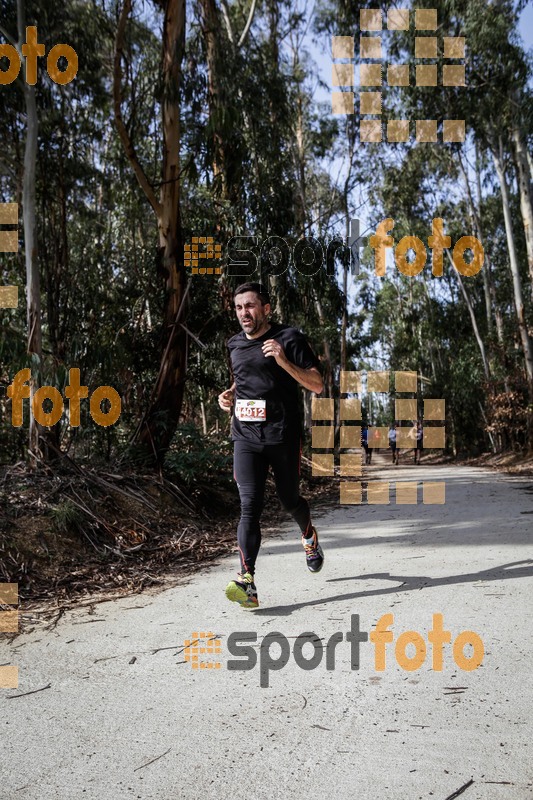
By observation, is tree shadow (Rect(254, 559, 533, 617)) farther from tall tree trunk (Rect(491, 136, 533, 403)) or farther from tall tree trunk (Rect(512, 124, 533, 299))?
tall tree trunk (Rect(491, 136, 533, 403))

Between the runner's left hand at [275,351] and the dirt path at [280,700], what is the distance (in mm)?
1438

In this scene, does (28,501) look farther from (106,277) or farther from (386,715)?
(106,277)

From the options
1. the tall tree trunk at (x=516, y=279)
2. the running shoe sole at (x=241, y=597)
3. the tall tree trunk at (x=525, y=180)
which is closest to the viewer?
the running shoe sole at (x=241, y=597)

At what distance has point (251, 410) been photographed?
435 centimetres

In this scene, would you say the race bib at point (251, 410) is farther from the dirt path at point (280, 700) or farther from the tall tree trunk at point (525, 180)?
the tall tree trunk at point (525, 180)

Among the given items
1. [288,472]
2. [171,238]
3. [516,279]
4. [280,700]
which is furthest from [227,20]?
[280,700]

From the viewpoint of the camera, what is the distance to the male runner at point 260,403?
169 inches

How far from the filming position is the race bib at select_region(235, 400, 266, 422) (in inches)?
170

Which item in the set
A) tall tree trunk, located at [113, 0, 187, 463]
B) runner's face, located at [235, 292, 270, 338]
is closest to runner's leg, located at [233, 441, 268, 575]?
runner's face, located at [235, 292, 270, 338]

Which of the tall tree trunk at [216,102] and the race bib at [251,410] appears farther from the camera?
the tall tree trunk at [216,102]

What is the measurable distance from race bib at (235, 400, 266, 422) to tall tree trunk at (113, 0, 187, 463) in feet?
13.6

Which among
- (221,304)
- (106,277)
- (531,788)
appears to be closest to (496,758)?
(531,788)

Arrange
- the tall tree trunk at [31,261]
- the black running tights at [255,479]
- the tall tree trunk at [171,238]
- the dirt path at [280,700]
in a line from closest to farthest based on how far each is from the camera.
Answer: the dirt path at [280,700], the black running tights at [255,479], the tall tree trunk at [31,261], the tall tree trunk at [171,238]

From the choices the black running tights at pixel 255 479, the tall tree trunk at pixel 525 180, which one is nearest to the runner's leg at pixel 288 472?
the black running tights at pixel 255 479
